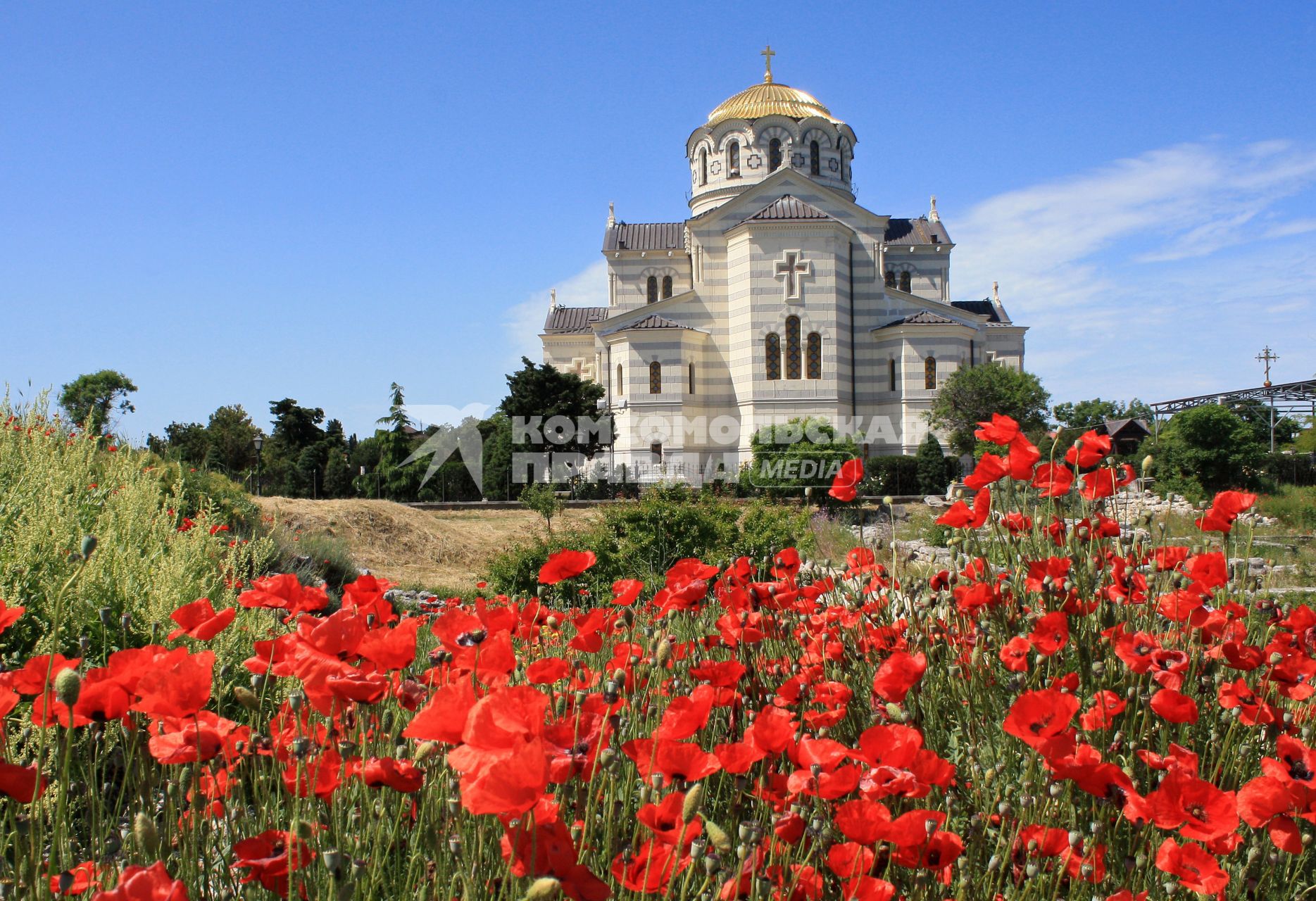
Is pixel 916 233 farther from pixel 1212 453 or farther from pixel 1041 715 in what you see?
pixel 1041 715

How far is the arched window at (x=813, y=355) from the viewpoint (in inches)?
1244

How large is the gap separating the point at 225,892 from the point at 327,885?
242 millimetres

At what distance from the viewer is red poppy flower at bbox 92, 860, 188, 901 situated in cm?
92

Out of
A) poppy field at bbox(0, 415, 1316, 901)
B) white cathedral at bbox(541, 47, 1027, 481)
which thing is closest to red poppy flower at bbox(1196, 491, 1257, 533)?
poppy field at bbox(0, 415, 1316, 901)

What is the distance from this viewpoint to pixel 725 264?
33.0 metres

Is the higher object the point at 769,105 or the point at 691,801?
the point at 769,105

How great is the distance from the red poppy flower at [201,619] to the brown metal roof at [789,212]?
30874mm

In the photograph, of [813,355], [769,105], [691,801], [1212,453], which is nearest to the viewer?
[691,801]

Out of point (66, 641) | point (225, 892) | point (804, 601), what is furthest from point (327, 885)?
point (66, 641)

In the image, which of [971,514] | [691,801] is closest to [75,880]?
[691,801]

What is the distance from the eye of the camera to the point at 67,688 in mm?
1106

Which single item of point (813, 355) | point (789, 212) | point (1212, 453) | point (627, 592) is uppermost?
point (789, 212)

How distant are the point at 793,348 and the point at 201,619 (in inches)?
1211

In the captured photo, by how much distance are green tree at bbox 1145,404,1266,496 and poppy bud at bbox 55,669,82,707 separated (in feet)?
73.7
